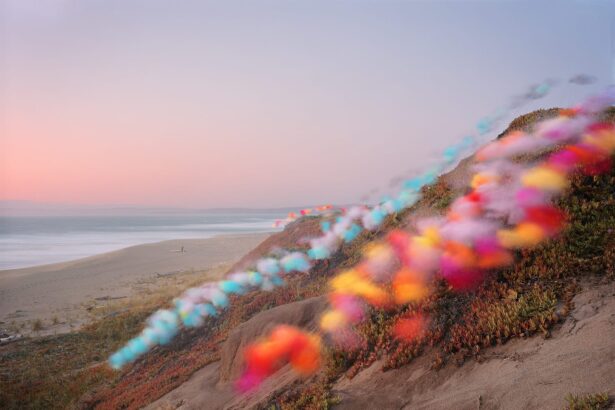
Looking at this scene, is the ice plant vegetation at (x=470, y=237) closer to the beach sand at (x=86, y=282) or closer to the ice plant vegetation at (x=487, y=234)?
the ice plant vegetation at (x=487, y=234)

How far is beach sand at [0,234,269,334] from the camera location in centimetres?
2517

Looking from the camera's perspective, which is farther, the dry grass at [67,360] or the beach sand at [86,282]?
the beach sand at [86,282]

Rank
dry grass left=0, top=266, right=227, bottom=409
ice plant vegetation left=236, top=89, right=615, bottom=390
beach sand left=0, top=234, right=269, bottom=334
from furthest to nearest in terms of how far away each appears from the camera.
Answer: beach sand left=0, top=234, right=269, bottom=334, dry grass left=0, top=266, right=227, bottom=409, ice plant vegetation left=236, top=89, right=615, bottom=390

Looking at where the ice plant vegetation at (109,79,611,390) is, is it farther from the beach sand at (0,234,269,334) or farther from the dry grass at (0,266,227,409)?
the beach sand at (0,234,269,334)

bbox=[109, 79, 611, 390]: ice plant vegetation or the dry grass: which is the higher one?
bbox=[109, 79, 611, 390]: ice plant vegetation

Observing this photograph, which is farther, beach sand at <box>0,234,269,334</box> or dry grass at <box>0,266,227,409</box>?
beach sand at <box>0,234,269,334</box>

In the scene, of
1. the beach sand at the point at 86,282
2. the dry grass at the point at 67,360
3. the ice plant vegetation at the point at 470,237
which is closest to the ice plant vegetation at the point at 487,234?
the ice plant vegetation at the point at 470,237

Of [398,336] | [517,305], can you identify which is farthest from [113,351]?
[517,305]

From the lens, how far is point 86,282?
3562 centimetres

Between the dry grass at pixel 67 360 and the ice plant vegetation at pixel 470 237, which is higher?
Result: the ice plant vegetation at pixel 470 237

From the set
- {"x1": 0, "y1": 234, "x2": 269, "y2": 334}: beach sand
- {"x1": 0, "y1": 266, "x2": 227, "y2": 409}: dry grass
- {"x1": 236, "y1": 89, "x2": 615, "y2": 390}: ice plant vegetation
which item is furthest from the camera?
{"x1": 0, "y1": 234, "x2": 269, "y2": 334}: beach sand

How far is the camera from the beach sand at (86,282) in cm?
2517

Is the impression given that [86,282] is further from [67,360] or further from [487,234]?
[487,234]

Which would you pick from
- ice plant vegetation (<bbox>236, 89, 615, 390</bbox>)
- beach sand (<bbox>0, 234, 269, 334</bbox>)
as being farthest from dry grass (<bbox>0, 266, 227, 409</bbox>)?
ice plant vegetation (<bbox>236, 89, 615, 390</bbox>)
